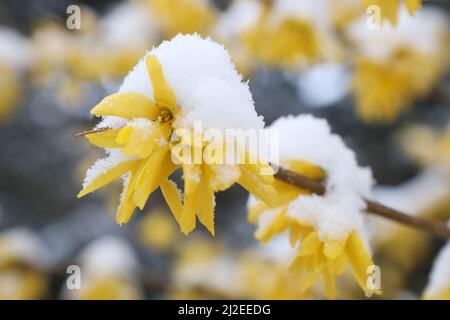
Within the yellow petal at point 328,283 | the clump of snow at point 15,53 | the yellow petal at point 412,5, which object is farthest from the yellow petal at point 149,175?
the clump of snow at point 15,53

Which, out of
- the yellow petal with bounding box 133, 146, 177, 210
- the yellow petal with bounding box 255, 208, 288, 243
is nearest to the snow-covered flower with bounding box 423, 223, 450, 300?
the yellow petal with bounding box 255, 208, 288, 243

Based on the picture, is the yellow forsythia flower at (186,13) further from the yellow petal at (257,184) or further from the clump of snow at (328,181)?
the yellow petal at (257,184)

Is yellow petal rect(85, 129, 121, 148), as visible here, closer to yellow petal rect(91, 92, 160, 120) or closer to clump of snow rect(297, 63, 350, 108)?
yellow petal rect(91, 92, 160, 120)

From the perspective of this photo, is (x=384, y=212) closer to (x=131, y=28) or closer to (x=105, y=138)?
(x=105, y=138)

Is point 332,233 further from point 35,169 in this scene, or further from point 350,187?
point 35,169

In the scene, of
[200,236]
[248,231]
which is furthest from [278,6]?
[248,231]

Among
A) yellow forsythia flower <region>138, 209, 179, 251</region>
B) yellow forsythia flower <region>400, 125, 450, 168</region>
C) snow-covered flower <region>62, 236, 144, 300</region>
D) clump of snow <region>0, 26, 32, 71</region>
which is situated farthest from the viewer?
yellow forsythia flower <region>138, 209, 179, 251</region>
